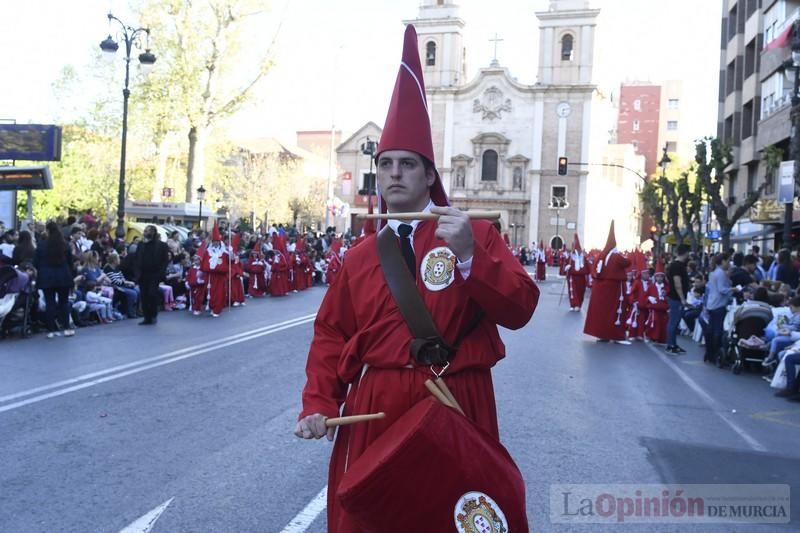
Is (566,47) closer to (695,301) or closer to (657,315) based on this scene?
(695,301)

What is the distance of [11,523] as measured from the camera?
4828mm

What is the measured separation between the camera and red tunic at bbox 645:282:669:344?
16.3 metres

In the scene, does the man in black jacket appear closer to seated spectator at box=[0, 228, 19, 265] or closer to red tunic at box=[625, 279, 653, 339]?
seated spectator at box=[0, 228, 19, 265]

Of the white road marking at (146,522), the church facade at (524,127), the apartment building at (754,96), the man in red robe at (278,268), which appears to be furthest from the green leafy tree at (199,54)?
the church facade at (524,127)

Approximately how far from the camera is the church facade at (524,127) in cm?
7769

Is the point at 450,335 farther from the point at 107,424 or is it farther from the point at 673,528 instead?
the point at 107,424

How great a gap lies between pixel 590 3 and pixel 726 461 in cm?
7877

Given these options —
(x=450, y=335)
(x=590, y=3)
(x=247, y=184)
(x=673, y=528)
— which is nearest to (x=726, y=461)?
(x=673, y=528)

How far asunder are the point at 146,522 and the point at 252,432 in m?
2.28

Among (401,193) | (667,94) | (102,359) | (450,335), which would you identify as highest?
(667,94)

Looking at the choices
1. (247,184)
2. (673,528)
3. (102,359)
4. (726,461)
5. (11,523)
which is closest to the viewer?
(11,523)

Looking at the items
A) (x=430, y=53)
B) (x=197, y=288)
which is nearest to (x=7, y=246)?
(x=197, y=288)

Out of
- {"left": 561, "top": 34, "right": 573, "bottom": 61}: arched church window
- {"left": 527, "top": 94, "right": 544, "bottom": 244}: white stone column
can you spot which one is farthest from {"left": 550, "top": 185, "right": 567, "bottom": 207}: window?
{"left": 561, "top": 34, "right": 573, "bottom": 61}: arched church window

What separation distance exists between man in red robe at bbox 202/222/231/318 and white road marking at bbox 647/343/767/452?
9408mm
